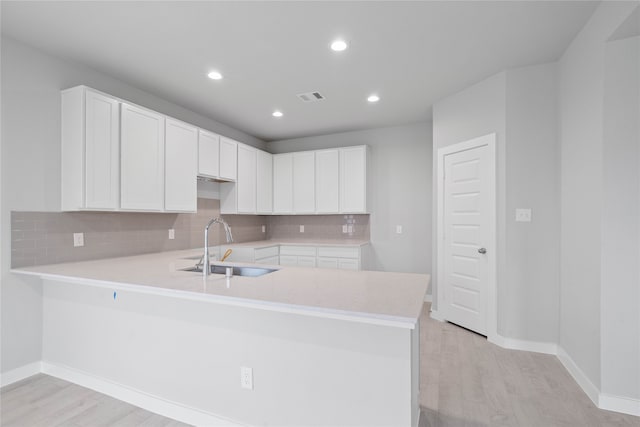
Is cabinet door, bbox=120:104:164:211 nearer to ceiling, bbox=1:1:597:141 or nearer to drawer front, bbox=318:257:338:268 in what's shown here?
Answer: ceiling, bbox=1:1:597:141

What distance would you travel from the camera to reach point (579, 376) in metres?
2.37

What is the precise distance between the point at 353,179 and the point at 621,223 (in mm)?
3090

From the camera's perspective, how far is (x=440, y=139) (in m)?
3.83

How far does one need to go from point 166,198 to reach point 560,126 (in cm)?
378

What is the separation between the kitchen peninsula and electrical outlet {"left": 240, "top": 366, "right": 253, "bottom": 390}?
20 mm

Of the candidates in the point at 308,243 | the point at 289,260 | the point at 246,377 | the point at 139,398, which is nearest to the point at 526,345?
the point at 246,377

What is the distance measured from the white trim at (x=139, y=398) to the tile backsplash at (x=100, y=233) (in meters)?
0.89

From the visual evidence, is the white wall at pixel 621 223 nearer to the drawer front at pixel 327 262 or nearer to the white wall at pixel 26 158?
the drawer front at pixel 327 262

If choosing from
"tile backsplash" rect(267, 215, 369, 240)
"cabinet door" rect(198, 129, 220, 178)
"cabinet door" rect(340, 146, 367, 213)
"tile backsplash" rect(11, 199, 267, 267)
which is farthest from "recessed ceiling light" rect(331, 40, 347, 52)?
"tile backsplash" rect(267, 215, 369, 240)

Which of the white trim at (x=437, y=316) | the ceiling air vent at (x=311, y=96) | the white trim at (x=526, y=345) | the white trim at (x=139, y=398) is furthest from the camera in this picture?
the white trim at (x=437, y=316)

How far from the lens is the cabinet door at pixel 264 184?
4.87 metres

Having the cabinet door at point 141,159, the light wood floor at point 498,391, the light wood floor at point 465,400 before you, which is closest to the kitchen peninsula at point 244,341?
the light wood floor at point 465,400

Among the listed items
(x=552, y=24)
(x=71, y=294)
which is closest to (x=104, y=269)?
(x=71, y=294)

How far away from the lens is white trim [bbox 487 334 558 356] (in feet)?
9.40
